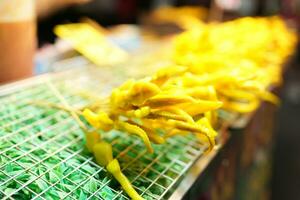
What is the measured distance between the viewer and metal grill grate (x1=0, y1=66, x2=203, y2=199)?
2.29 feet

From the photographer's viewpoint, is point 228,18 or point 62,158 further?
point 228,18

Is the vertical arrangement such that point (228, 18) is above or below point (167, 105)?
below

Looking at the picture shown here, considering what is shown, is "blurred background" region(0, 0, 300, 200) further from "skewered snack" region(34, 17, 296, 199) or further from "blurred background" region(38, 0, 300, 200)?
"skewered snack" region(34, 17, 296, 199)

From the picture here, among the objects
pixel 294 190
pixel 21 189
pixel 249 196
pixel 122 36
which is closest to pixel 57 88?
pixel 21 189

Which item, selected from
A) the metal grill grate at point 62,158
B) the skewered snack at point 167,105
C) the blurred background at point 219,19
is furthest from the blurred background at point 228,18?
the skewered snack at point 167,105

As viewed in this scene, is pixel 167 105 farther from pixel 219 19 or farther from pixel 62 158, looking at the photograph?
pixel 219 19

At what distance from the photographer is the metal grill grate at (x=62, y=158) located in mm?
697

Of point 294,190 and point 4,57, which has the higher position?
point 4,57

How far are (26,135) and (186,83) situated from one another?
42 centimetres

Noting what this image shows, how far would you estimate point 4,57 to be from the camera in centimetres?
111

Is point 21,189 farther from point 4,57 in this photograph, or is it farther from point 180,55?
point 180,55

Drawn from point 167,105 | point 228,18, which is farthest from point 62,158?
point 228,18

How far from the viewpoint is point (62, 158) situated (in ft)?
2.63

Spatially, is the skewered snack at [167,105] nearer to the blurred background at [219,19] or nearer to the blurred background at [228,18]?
the blurred background at [219,19]
